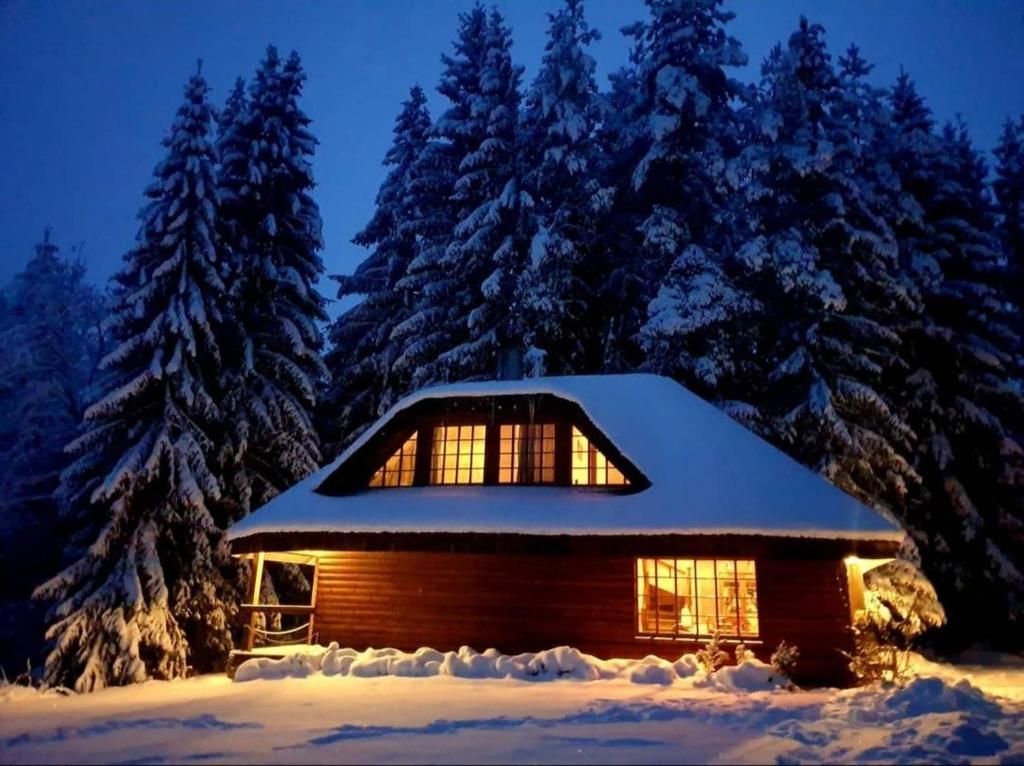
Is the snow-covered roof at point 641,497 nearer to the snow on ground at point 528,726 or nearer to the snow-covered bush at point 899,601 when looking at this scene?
the snow on ground at point 528,726

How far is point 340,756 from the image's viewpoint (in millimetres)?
6539

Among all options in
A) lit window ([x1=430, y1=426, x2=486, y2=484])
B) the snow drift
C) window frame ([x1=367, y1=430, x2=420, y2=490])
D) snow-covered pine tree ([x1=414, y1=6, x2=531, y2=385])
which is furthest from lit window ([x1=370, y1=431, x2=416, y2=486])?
snow-covered pine tree ([x1=414, y1=6, x2=531, y2=385])

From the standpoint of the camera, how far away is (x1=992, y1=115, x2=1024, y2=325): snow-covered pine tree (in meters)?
25.3

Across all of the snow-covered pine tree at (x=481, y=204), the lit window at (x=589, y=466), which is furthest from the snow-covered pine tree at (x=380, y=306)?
the lit window at (x=589, y=466)

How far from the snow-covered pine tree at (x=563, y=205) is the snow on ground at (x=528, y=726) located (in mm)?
12000

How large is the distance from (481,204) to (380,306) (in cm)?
519

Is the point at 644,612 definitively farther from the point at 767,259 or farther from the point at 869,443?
the point at 767,259

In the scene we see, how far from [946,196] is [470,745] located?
72.4ft

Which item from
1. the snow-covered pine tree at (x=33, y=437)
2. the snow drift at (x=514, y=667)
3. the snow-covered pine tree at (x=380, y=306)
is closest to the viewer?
the snow drift at (x=514, y=667)

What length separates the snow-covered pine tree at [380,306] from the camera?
24156 millimetres

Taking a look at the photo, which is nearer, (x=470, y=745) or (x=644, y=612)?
(x=470, y=745)

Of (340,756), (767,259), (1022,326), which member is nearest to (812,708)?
(340,756)

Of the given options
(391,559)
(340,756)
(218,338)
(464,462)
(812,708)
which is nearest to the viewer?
(340,756)

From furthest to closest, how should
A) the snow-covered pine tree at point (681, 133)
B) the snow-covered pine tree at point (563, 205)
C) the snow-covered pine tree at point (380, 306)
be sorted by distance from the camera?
the snow-covered pine tree at point (380, 306)
the snow-covered pine tree at point (563, 205)
the snow-covered pine tree at point (681, 133)
